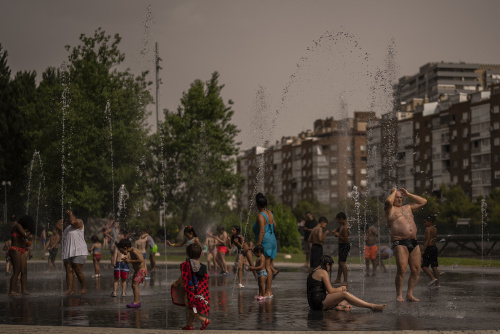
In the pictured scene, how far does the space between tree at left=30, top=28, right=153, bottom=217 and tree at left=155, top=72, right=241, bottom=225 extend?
6.50m

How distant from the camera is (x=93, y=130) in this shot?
54.2 meters

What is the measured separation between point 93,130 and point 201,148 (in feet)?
38.3

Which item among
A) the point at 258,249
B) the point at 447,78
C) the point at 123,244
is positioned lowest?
the point at 258,249

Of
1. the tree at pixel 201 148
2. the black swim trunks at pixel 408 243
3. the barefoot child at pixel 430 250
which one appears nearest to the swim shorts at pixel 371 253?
the barefoot child at pixel 430 250

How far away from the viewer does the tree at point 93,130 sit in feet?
177

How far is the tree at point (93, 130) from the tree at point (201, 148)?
21.3 feet

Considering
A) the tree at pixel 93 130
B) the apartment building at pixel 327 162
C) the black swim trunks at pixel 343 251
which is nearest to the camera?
the black swim trunks at pixel 343 251

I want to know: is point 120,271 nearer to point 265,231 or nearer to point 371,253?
point 265,231

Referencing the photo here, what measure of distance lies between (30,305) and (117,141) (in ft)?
136

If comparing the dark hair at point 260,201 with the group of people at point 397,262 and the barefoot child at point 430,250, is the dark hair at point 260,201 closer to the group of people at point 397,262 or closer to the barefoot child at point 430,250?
the group of people at point 397,262

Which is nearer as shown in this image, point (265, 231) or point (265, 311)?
point (265, 311)

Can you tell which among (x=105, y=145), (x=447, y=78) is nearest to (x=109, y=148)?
(x=105, y=145)

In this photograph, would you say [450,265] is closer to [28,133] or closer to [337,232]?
[337,232]

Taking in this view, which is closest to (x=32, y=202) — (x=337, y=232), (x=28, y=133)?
(x=28, y=133)
